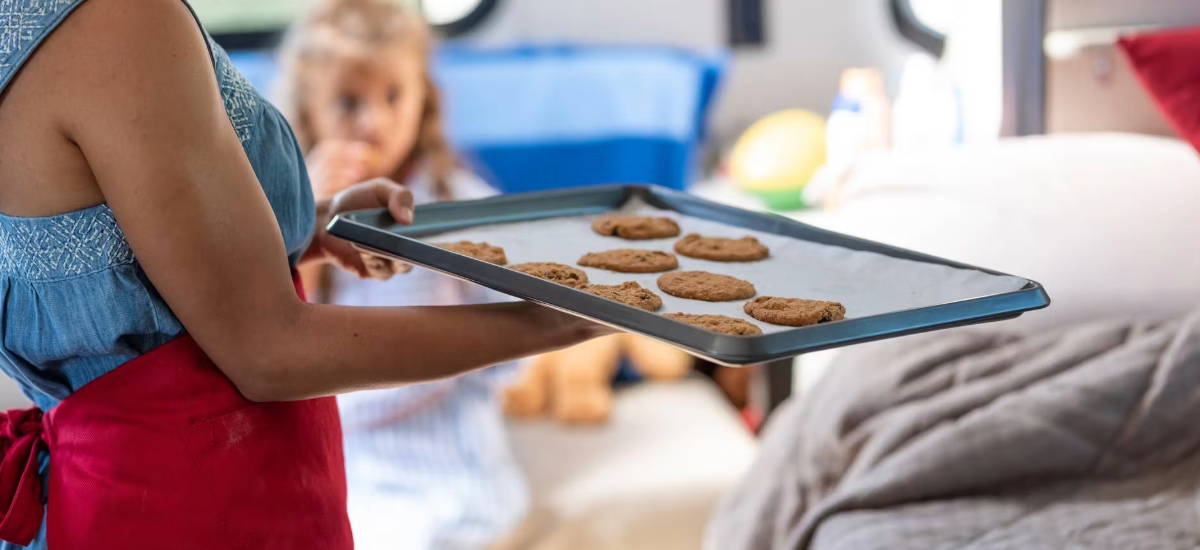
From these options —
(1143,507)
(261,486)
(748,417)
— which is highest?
(261,486)

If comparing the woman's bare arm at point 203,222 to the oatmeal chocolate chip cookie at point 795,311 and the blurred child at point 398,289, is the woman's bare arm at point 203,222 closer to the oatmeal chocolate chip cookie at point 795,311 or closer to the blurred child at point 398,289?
the oatmeal chocolate chip cookie at point 795,311

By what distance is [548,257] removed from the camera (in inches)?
37.9

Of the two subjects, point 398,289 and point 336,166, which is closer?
point 336,166

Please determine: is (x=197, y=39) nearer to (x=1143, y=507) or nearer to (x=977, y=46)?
(x=1143, y=507)

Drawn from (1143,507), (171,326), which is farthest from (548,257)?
(1143,507)

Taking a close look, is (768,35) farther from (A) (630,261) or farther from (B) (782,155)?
(A) (630,261)

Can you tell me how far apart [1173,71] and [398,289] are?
1.25 m

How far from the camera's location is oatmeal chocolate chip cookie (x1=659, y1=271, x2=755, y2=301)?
0.84 metres

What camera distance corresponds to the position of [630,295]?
30.6 inches

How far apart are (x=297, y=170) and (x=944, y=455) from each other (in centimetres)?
78

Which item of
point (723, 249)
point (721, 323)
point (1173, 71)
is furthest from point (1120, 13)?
point (721, 323)

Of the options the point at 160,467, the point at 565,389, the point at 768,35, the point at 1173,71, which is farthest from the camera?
the point at 768,35

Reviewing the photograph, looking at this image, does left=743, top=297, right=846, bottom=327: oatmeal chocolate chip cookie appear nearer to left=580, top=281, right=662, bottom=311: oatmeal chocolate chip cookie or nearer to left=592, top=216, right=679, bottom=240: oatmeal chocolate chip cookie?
left=580, top=281, right=662, bottom=311: oatmeal chocolate chip cookie

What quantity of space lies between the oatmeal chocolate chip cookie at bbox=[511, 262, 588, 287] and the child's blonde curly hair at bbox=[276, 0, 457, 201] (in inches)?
42.2
